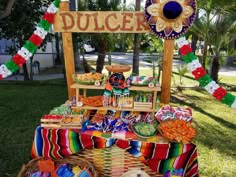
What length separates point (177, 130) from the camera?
2.73m

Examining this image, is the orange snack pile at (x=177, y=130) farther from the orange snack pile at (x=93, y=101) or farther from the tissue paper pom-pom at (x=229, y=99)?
the orange snack pile at (x=93, y=101)

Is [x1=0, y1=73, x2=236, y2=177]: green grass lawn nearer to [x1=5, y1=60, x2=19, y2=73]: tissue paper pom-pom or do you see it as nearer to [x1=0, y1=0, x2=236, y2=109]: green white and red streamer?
[x1=0, y1=0, x2=236, y2=109]: green white and red streamer

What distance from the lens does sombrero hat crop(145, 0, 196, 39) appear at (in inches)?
111

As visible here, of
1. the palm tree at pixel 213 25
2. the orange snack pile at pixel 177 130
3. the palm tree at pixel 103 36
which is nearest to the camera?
the orange snack pile at pixel 177 130

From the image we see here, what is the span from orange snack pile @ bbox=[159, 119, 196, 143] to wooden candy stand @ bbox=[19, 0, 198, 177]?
69mm

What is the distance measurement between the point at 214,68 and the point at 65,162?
722cm

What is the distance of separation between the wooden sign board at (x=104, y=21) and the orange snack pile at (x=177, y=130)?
1125 millimetres

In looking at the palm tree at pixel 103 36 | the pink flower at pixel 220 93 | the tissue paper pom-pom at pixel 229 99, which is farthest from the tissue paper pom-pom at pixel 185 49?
the palm tree at pixel 103 36

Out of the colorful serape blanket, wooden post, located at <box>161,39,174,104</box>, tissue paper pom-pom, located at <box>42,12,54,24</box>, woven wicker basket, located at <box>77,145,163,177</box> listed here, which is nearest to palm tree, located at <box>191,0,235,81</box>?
wooden post, located at <box>161,39,174,104</box>

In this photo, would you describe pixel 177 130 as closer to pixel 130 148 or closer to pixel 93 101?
pixel 130 148

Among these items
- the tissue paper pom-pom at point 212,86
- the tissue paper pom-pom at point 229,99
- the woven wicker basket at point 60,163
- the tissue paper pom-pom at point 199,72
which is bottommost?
the woven wicker basket at point 60,163


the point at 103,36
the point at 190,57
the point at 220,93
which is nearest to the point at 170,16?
the point at 190,57

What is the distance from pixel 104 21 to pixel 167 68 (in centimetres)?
97

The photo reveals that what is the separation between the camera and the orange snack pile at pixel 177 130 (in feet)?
8.82
